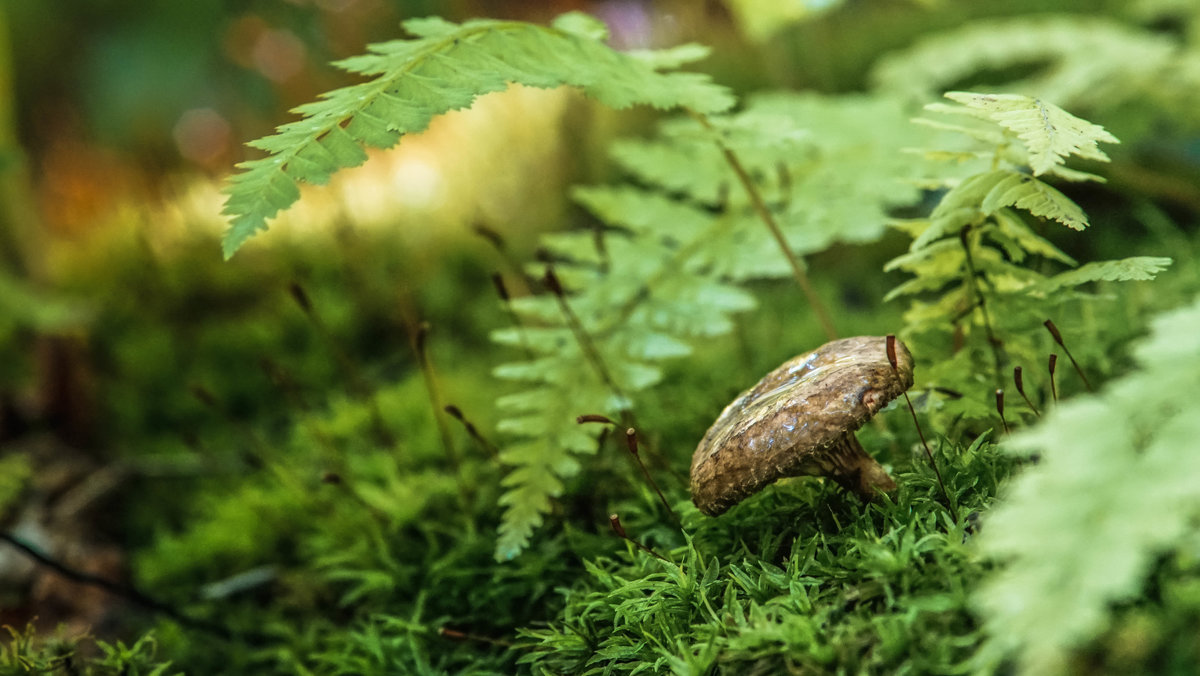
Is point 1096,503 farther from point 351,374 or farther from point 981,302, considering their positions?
point 351,374

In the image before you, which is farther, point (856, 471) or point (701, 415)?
point (701, 415)

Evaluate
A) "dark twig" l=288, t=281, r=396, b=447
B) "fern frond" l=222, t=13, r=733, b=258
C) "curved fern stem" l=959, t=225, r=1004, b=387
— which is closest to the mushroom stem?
"curved fern stem" l=959, t=225, r=1004, b=387

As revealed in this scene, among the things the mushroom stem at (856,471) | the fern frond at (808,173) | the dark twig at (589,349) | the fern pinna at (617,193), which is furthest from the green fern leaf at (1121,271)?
the dark twig at (589,349)

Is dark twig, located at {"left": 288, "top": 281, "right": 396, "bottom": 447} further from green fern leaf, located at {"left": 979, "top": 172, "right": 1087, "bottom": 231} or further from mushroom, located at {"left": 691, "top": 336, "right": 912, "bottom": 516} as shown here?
green fern leaf, located at {"left": 979, "top": 172, "right": 1087, "bottom": 231}

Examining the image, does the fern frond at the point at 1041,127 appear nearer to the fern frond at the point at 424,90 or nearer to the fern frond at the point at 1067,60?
the fern frond at the point at 424,90

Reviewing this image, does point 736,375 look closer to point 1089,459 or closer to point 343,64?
point 343,64

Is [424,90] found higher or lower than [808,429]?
higher

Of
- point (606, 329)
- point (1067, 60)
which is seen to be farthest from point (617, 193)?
point (1067, 60)
